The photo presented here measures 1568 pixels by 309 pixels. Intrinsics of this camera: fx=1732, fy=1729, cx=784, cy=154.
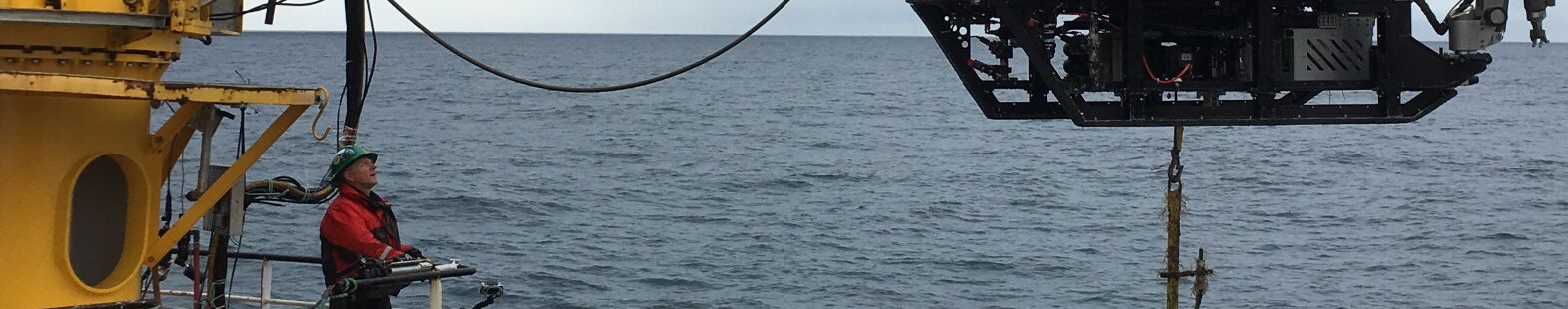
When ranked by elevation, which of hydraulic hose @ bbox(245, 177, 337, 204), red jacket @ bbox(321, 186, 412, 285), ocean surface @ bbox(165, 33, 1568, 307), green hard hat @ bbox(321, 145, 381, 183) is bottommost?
ocean surface @ bbox(165, 33, 1568, 307)

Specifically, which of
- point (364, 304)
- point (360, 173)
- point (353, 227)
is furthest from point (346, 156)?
point (364, 304)

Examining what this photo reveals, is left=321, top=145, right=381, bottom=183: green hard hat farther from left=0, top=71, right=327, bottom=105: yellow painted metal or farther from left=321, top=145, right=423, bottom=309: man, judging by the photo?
left=0, top=71, right=327, bottom=105: yellow painted metal

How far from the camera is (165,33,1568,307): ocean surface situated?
28500 mm

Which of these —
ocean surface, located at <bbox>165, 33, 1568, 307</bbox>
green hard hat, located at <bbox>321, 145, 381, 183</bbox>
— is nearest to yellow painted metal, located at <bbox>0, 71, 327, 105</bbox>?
green hard hat, located at <bbox>321, 145, 381, 183</bbox>

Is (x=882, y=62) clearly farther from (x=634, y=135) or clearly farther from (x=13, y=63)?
(x=13, y=63)

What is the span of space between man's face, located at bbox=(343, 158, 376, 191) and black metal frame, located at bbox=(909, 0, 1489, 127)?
10.4 ft

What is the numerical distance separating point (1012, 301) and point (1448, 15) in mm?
18237

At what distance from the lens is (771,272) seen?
2975cm

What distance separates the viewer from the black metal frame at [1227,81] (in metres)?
9.11

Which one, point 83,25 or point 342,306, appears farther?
point 342,306

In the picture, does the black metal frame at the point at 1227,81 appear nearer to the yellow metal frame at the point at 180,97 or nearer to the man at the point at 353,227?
the man at the point at 353,227

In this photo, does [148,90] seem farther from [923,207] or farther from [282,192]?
[923,207]

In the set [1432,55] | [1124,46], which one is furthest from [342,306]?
[1432,55]

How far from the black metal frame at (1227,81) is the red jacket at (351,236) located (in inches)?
126
